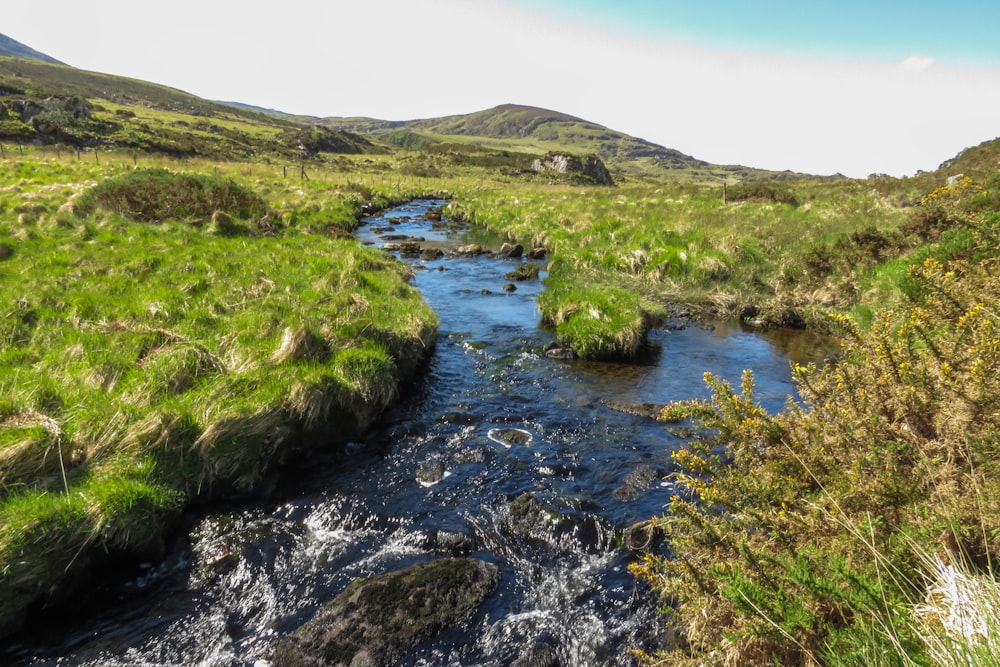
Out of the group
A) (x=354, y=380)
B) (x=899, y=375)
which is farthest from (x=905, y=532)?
(x=354, y=380)

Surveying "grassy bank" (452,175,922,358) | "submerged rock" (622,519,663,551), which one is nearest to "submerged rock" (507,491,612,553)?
"submerged rock" (622,519,663,551)

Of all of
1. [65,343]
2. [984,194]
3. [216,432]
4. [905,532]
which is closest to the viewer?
[905,532]

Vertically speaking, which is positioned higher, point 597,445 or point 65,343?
point 65,343

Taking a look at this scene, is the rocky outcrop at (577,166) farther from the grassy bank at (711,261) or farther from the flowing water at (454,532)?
the flowing water at (454,532)

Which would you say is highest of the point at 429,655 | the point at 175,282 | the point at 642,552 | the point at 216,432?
the point at 175,282

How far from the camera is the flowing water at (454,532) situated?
18.3 feet

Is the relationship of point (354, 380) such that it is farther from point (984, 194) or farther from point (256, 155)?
point (256, 155)

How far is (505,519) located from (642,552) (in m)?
2.11

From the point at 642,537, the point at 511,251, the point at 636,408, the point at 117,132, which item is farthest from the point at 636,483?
the point at 117,132

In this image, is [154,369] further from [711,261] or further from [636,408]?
[711,261]

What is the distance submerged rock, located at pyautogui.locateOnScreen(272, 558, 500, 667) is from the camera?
5.33m

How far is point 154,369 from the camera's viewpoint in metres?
8.44

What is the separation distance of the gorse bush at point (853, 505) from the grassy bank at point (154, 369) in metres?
6.44

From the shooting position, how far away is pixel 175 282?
42.2ft
